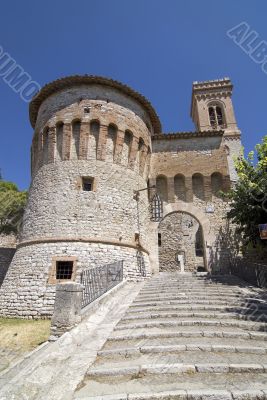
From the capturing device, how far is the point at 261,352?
3924mm

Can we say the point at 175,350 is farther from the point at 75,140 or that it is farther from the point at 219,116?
the point at 219,116

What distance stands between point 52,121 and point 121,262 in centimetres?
895

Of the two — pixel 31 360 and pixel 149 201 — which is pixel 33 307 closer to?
pixel 31 360

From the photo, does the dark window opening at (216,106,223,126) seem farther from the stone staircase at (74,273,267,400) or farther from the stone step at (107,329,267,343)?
the stone step at (107,329,267,343)

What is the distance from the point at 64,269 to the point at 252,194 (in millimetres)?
9363

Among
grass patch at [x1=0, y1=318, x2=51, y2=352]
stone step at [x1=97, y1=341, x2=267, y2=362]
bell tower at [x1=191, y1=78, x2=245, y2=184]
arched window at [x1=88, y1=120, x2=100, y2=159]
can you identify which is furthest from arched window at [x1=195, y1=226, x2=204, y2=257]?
stone step at [x1=97, y1=341, x2=267, y2=362]

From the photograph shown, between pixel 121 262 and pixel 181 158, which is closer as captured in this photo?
pixel 121 262

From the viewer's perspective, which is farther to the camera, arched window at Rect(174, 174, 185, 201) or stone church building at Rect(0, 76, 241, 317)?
arched window at Rect(174, 174, 185, 201)

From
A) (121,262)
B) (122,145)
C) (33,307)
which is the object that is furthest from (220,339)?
(122,145)

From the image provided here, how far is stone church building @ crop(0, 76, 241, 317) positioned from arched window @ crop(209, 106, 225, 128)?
11552mm

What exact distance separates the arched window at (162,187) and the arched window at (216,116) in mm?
14682

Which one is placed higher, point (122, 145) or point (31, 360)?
point (122, 145)

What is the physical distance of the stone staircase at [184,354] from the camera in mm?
2854

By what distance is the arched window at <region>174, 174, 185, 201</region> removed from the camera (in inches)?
622
